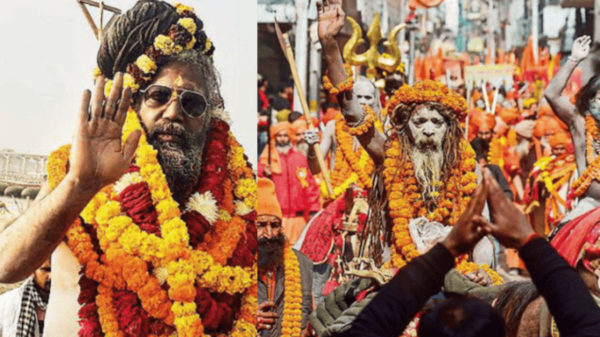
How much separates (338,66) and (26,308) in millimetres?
1996

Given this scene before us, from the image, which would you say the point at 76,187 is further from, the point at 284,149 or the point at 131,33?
the point at 284,149

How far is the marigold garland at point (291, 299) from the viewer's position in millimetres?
5508

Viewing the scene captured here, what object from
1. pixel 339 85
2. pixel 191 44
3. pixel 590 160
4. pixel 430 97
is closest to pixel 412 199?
pixel 430 97

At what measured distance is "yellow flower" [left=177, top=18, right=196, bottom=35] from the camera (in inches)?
186

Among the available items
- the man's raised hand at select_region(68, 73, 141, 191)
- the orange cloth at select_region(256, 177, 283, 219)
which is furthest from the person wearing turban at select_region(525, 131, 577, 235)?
the man's raised hand at select_region(68, 73, 141, 191)

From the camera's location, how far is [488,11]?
20.9ft

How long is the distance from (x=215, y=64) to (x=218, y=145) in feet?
1.22

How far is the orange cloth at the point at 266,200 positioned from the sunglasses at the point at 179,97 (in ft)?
2.78

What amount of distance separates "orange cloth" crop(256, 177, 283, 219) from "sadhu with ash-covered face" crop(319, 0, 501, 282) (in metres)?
0.56

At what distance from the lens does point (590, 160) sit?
5.73m

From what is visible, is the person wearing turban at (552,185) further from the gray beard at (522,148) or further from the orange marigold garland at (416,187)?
the orange marigold garland at (416,187)

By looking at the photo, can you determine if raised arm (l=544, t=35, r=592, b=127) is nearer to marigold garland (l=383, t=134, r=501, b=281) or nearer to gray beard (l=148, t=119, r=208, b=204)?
marigold garland (l=383, t=134, r=501, b=281)

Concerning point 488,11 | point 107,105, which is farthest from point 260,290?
point 488,11

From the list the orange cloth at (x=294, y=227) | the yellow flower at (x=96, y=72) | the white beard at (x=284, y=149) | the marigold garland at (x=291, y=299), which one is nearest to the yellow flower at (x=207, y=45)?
the yellow flower at (x=96, y=72)
